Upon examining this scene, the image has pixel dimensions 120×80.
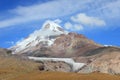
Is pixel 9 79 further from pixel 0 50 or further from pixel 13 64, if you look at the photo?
pixel 0 50

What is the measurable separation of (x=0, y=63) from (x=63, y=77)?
82.1m

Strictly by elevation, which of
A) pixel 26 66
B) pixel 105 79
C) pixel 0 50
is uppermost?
pixel 0 50

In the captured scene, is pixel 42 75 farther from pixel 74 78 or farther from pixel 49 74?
pixel 74 78

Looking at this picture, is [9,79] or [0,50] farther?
[0,50]

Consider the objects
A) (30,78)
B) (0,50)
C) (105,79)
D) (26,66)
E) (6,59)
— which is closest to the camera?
(105,79)

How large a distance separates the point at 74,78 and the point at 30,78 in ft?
28.5

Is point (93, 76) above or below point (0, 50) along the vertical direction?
below

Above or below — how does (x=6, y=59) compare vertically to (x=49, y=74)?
above

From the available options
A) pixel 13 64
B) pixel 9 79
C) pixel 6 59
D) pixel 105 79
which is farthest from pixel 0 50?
pixel 105 79

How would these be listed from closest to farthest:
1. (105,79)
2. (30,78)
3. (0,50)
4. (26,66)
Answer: (105,79)
(30,78)
(26,66)
(0,50)

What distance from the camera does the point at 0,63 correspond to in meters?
144

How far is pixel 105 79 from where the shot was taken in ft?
208

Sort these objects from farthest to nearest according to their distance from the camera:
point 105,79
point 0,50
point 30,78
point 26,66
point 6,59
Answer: point 0,50, point 6,59, point 26,66, point 30,78, point 105,79

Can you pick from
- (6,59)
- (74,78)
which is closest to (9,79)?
(74,78)
